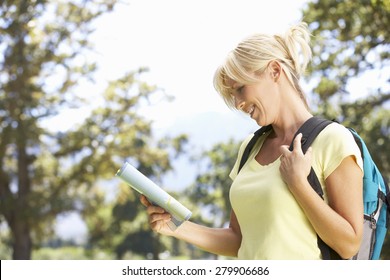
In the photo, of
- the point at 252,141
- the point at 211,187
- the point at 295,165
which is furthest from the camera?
the point at 211,187

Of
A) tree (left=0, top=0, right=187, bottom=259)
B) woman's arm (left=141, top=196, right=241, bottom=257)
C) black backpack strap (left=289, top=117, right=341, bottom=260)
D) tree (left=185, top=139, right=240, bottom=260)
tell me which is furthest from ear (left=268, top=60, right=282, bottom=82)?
tree (left=185, top=139, right=240, bottom=260)

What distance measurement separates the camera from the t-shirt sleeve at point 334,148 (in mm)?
1106

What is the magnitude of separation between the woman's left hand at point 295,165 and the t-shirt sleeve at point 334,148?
30 mm

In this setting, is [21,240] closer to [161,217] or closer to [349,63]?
[349,63]

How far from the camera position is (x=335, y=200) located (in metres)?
1.11

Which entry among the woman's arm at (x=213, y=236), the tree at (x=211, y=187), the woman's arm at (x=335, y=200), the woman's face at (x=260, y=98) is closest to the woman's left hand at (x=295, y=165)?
the woman's arm at (x=335, y=200)

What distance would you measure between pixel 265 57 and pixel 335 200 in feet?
0.90

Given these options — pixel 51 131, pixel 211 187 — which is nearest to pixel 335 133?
pixel 51 131

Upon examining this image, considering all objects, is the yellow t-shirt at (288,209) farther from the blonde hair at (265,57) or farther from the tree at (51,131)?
the tree at (51,131)

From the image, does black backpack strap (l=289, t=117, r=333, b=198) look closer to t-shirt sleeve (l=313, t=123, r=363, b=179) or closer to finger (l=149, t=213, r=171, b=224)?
t-shirt sleeve (l=313, t=123, r=363, b=179)

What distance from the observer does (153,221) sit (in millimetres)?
1300

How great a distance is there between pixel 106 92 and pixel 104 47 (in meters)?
1.14
